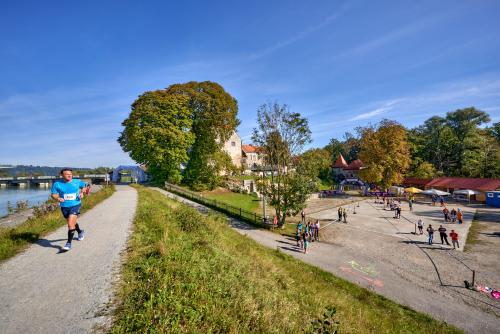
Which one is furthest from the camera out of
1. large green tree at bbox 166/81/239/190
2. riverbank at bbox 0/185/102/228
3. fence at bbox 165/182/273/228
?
large green tree at bbox 166/81/239/190

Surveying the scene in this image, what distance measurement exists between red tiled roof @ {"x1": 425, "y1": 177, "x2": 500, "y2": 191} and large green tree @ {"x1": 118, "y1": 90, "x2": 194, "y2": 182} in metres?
47.0

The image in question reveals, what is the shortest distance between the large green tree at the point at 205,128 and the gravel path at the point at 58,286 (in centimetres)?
3136

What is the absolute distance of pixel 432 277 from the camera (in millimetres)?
13570

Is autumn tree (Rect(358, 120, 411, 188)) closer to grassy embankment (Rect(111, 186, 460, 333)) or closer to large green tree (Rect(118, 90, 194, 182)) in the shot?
large green tree (Rect(118, 90, 194, 182))

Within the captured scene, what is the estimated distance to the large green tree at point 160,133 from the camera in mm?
33438

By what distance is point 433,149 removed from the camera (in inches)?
2569

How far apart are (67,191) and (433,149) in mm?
79946

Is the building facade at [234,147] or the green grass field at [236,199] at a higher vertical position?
the building facade at [234,147]

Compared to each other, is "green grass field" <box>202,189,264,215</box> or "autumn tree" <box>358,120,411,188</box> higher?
"autumn tree" <box>358,120,411,188</box>

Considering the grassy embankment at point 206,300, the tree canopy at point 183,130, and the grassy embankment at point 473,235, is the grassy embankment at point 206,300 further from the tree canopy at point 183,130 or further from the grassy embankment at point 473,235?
the tree canopy at point 183,130

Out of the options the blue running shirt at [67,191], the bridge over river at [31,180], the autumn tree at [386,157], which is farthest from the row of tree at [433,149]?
the bridge over river at [31,180]

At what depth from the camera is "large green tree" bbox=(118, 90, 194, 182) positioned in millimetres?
33438

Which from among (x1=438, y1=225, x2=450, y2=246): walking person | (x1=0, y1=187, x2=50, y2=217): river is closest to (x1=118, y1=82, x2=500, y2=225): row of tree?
(x1=438, y1=225, x2=450, y2=246): walking person

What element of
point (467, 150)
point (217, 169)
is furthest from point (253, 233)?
point (467, 150)
